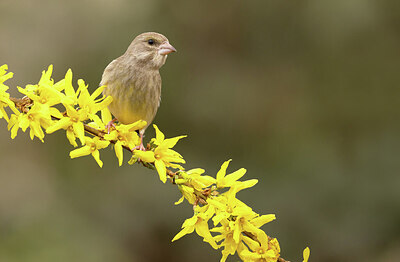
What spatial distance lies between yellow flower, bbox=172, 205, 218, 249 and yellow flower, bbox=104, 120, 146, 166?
29 cm

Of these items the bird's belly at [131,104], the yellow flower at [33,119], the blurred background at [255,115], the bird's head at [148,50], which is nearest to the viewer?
the yellow flower at [33,119]

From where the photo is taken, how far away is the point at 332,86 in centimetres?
586

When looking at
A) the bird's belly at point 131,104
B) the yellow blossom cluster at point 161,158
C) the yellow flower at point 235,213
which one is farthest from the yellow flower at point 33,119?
the bird's belly at point 131,104

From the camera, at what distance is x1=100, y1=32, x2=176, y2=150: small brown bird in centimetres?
242

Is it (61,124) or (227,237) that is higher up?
(61,124)

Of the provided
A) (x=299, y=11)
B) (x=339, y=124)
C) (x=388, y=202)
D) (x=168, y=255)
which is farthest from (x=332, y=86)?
(x=168, y=255)

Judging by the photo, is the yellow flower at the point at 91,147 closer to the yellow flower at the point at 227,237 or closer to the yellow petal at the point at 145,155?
the yellow petal at the point at 145,155

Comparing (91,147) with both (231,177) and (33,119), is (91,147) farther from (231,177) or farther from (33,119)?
(231,177)

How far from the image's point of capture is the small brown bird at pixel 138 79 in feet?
7.95

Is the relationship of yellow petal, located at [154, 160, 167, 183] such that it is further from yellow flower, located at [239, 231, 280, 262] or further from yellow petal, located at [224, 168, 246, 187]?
yellow flower, located at [239, 231, 280, 262]

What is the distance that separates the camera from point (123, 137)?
5.90 ft

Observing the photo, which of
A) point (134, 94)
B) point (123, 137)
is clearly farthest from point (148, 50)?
point (123, 137)

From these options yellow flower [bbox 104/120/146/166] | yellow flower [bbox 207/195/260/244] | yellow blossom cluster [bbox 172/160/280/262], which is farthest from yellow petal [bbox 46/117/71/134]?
yellow flower [bbox 207/195/260/244]

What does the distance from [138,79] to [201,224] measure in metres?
0.98
